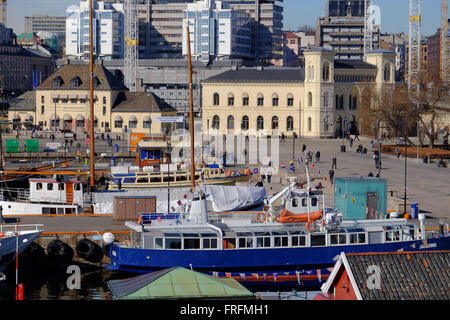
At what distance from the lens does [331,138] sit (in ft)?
391

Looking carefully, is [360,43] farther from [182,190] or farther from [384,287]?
[384,287]

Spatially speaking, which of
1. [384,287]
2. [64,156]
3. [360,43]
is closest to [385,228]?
[384,287]

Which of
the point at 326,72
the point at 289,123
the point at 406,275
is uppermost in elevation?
the point at 326,72

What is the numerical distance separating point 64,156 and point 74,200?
140 feet

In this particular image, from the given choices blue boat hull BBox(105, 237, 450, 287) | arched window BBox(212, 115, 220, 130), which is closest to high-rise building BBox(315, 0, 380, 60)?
arched window BBox(212, 115, 220, 130)

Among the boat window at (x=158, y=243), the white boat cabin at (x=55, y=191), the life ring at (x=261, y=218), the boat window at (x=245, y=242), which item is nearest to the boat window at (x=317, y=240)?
the boat window at (x=245, y=242)

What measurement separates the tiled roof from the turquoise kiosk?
66.6 ft

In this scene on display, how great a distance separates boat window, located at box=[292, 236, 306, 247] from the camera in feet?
130

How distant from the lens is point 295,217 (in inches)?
1629

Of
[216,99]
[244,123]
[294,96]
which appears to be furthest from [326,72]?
[216,99]

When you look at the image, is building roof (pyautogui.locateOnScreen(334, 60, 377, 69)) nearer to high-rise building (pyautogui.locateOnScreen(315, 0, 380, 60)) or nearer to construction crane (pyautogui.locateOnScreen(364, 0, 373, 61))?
construction crane (pyautogui.locateOnScreen(364, 0, 373, 61))

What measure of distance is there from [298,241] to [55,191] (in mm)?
16814

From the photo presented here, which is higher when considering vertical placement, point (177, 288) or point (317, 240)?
point (177, 288)

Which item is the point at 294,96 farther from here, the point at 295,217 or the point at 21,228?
the point at 295,217
